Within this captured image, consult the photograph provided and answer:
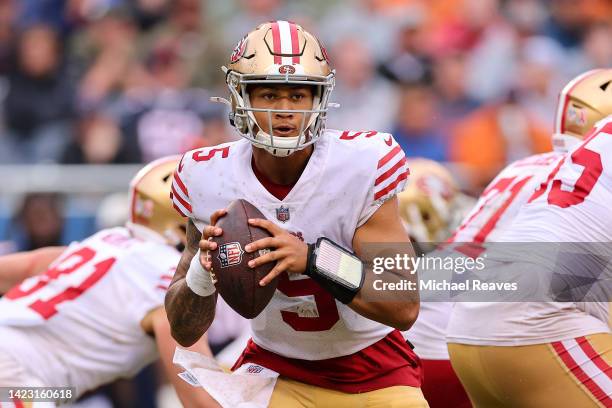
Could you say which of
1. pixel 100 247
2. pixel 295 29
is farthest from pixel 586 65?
pixel 295 29

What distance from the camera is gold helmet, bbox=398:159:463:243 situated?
552 cm

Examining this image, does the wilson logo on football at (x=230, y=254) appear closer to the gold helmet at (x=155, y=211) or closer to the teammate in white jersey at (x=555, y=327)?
the teammate in white jersey at (x=555, y=327)

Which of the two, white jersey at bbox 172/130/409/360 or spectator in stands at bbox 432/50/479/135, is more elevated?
white jersey at bbox 172/130/409/360

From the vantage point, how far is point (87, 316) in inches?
181

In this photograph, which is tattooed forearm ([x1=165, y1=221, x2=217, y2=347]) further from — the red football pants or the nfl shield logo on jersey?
the red football pants

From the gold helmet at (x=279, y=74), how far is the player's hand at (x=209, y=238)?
0.88ft

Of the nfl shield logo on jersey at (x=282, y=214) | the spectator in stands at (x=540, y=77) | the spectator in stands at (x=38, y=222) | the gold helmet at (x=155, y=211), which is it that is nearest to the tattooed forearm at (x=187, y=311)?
the nfl shield logo on jersey at (x=282, y=214)

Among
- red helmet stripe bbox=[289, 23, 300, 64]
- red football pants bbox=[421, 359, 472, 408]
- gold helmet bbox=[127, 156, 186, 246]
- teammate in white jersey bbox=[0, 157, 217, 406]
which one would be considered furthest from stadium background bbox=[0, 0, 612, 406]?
red helmet stripe bbox=[289, 23, 300, 64]

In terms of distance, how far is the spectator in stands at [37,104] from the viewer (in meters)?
7.84

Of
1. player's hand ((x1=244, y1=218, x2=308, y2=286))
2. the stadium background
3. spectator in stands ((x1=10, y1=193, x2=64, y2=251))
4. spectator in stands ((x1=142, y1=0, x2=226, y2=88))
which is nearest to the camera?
player's hand ((x1=244, y1=218, x2=308, y2=286))

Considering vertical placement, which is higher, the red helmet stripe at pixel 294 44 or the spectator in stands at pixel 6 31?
the red helmet stripe at pixel 294 44

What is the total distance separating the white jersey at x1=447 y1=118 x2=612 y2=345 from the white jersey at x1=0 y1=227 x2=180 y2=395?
1.41 metres

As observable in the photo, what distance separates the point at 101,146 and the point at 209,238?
15.1ft

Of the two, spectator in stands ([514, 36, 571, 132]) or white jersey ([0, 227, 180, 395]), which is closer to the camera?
white jersey ([0, 227, 180, 395])
